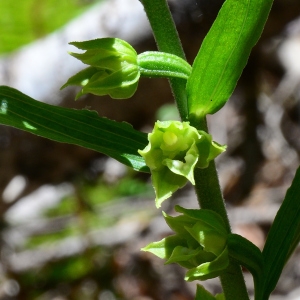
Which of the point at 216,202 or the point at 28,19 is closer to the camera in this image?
the point at 216,202

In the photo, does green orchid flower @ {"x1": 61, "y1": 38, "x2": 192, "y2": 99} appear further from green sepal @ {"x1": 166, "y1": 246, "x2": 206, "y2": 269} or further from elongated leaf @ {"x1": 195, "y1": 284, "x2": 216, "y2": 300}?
elongated leaf @ {"x1": 195, "y1": 284, "x2": 216, "y2": 300}

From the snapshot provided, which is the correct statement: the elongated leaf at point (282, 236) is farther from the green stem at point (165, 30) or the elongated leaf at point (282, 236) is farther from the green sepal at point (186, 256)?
the green stem at point (165, 30)

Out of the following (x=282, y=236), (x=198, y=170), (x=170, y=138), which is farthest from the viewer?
(x=282, y=236)

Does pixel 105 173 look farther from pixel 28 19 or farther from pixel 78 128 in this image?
pixel 78 128

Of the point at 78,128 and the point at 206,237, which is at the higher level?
the point at 78,128

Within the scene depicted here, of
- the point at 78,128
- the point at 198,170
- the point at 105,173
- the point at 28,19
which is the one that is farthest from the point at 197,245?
the point at 28,19

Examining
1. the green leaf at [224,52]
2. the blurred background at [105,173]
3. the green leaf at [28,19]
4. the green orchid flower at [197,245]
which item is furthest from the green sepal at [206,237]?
the green leaf at [28,19]

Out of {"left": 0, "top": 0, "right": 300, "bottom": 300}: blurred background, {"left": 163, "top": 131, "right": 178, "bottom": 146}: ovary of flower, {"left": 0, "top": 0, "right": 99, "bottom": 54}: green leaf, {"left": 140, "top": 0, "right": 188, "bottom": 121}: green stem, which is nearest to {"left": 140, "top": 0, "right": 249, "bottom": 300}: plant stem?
{"left": 140, "top": 0, "right": 188, "bottom": 121}: green stem

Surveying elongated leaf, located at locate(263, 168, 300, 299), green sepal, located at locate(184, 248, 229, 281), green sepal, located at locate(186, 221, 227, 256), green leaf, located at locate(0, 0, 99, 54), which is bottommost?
green leaf, located at locate(0, 0, 99, 54)
